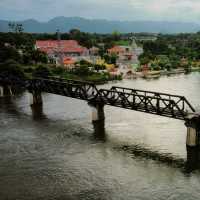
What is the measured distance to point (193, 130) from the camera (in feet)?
153

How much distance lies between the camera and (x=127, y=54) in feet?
586

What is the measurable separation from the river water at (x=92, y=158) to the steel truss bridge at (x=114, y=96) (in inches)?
144

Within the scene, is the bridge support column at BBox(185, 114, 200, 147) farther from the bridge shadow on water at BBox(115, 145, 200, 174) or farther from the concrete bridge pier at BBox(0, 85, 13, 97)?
the concrete bridge pier at BBox(0, 85, 13, 97)

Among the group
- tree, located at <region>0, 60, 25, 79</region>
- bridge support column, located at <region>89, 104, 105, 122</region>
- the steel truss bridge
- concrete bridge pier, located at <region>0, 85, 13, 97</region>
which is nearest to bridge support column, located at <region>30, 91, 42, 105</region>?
the steel truss bridge

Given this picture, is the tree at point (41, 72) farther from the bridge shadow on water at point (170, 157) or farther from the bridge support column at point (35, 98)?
the bridge shadow on water at point (170, 157)

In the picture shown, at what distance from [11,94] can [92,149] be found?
4915 cm

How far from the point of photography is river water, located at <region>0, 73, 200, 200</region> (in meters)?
37.9

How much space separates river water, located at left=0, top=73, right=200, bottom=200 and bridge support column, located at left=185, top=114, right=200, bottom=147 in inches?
57.1

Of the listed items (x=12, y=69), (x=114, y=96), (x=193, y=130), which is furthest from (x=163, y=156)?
(x=12, y=69)

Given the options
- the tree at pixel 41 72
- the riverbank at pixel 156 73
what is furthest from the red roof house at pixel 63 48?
the tree at pixel 41 72

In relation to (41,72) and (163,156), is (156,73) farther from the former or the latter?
(163,156)

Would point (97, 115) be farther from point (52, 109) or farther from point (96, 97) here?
point (52, 109)

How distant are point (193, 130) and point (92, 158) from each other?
12.1m

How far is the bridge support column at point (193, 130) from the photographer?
152 ft
